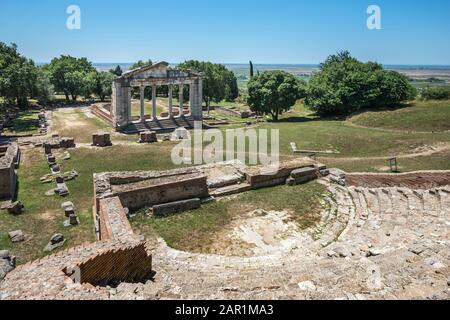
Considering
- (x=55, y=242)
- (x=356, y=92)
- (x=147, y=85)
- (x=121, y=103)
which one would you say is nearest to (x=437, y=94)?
(x=356, y=92)

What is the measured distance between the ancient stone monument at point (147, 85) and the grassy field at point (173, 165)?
289 centimetres

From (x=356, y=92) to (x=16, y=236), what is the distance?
161ft

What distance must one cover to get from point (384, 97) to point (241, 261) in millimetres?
46902

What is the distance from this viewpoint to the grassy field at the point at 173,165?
18391mm

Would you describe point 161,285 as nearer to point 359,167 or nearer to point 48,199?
point 48,199

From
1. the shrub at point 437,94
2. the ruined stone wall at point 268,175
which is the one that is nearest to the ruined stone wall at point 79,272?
the ruined stone wall at point 268,175

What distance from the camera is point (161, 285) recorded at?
12266 mm

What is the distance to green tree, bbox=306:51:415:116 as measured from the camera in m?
53.7

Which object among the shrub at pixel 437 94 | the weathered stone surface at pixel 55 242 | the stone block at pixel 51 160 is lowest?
the weathered stone surface at pixel 55 242

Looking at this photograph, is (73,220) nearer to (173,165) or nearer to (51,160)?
(173,165)

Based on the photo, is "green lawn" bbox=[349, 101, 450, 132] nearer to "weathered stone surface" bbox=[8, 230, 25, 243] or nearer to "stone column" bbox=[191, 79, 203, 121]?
"stone column" bbox=[191, 79, 203, 121]

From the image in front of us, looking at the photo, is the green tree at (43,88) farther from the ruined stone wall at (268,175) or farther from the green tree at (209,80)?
the ruined stone wall at (268,175)
